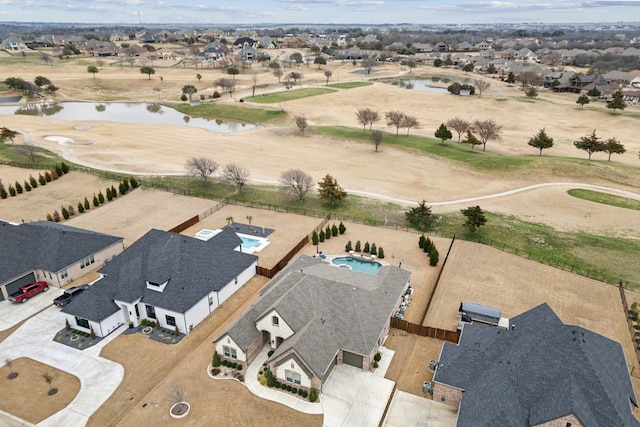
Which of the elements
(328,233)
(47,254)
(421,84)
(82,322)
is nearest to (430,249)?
(328,233)

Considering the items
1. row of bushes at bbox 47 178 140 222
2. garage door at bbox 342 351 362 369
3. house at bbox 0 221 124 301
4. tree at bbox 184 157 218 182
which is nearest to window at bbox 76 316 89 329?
house at bbox 0 221 124 301

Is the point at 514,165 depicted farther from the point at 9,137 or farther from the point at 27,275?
the point at 9,137

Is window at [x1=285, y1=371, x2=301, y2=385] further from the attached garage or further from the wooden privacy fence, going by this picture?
the attached garage

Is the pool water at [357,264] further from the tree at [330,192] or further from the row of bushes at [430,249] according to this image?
the tree at [330,192]

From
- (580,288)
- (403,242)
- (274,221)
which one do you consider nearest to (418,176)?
(403,242)

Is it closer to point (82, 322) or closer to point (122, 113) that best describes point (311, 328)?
point (82, 322)

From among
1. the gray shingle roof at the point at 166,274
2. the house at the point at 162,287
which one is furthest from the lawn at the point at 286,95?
the house at the point at 162,287

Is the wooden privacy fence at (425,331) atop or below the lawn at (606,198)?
below
